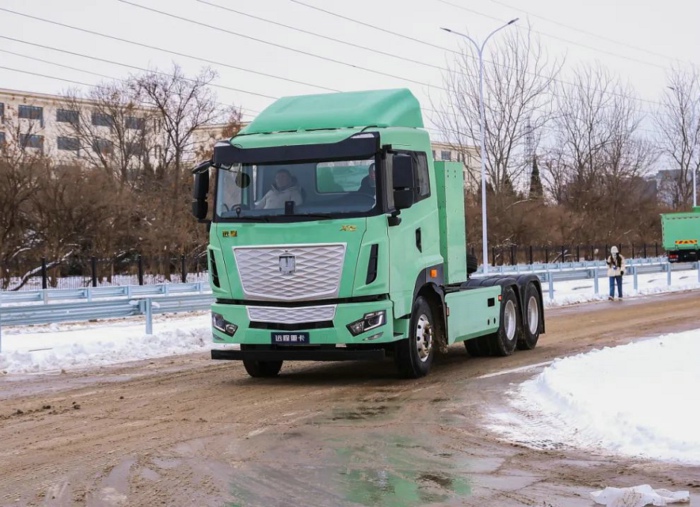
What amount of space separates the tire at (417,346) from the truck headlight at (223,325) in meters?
2.04

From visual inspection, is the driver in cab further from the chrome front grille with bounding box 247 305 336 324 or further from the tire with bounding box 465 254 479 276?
the tire with bounding box 465 254 479 276

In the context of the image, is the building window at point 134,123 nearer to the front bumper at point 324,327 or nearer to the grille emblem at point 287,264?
the front bumper at point 324,327

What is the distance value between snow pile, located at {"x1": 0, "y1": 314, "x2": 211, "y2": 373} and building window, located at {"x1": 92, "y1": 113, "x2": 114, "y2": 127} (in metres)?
34.8

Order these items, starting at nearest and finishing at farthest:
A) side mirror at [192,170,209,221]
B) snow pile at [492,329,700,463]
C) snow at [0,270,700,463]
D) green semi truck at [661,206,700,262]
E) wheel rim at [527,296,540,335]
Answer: snow pile at [492,329,700,463] → snow at [0,270,700,463] → side mirror at [192,170,209,221] → wheel rim at [527,296,540,335] → green semi truck at [661,206,700,262]

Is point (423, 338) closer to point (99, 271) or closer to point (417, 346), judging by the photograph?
point (417, 346)

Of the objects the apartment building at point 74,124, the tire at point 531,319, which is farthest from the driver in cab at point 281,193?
the apartment building at point 74,124

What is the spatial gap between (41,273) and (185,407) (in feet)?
94.9

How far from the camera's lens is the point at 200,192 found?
13.2m

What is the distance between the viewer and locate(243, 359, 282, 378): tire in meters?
14.0

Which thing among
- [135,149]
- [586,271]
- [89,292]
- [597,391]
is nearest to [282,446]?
[597,391]

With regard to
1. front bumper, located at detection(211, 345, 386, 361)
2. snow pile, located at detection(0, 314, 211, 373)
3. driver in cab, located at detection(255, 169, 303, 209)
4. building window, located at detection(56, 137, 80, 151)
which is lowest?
snow pile, located at detection(0, 314, 211, 373)

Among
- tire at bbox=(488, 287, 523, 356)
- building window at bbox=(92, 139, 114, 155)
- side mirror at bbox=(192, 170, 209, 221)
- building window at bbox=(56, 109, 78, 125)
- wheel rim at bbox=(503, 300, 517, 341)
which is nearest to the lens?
side mirror at bbox=(192, 170, 209, 221)

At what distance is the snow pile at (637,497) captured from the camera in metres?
6.38

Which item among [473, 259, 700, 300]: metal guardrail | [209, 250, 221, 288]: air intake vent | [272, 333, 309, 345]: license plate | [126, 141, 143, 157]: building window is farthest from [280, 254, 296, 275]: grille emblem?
[126, 141, 143, 157]: building window
